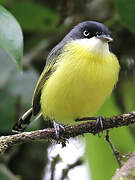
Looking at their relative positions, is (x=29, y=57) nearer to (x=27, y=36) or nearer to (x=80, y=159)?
(x=27, y=36)

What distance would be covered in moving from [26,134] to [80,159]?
1.20m

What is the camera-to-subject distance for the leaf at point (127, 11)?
350 cm

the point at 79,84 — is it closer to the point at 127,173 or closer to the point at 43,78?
the point at 43,78

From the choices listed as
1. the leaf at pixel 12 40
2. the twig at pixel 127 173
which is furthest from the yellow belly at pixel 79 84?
the twig at pixel 127 173

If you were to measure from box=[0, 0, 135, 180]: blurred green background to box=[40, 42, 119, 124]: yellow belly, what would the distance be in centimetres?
46

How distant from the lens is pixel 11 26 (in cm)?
242

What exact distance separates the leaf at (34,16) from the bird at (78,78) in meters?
0.63

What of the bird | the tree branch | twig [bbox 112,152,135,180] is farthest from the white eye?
twig [bbox 112,152,135,180]

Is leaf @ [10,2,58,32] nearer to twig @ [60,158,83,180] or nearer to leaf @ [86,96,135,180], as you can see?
leaf @ [86,96,135,180]

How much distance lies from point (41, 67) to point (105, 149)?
138 cm

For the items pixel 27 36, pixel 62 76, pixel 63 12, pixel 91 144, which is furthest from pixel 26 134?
pixel 27 36

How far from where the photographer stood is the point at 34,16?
422cm

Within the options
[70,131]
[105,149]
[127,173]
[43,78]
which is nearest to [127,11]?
[43,78]

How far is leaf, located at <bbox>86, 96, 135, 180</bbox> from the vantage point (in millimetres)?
3656
